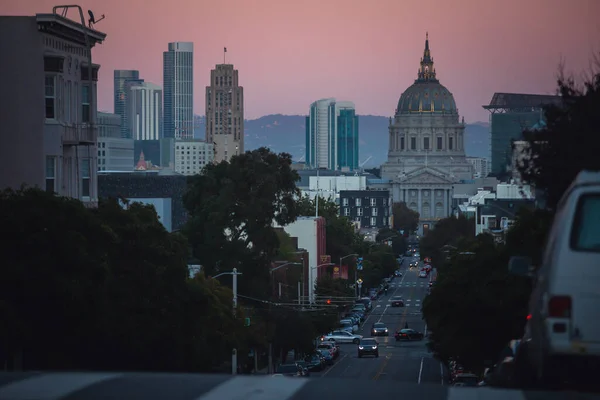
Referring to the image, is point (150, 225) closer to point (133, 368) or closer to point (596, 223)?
point (133, 368)

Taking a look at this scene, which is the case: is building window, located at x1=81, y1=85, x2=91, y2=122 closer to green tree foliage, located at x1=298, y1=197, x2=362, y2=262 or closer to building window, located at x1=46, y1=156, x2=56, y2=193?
building window, located at x1=46, y1=156, x2=56, y2=193

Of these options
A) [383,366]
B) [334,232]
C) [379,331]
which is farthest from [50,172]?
[334,232]

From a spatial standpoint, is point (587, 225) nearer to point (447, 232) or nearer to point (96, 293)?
point (96, 293)

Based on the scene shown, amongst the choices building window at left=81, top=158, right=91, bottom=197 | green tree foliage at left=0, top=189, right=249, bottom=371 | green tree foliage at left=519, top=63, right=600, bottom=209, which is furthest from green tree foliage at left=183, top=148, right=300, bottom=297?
green tree foliage at left=519, top=63, right=600, bottom=209

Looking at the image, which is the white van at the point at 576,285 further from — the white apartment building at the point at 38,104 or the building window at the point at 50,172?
the building window at the point at 50,172

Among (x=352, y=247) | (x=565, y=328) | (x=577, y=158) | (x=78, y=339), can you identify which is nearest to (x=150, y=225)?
(x=78, y=339)
